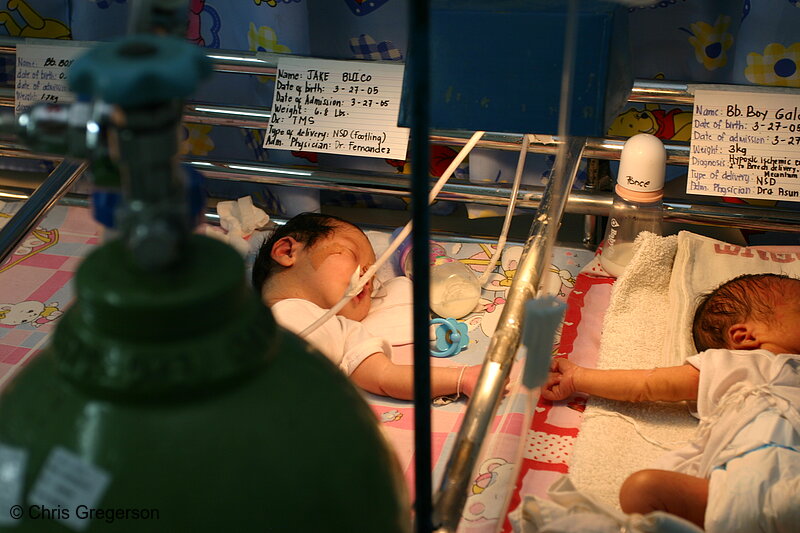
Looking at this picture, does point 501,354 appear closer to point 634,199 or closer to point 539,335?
point 539,335

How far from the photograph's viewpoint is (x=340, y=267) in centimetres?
155

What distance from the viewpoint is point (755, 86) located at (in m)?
1.42

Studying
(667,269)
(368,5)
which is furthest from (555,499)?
(368,5)

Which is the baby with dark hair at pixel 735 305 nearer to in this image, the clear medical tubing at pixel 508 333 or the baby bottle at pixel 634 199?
the baby bottle at pixel 634 199

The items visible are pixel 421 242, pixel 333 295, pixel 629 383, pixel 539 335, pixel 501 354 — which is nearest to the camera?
pixel 421 242

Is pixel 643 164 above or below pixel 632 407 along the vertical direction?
above

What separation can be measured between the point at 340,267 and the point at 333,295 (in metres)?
0.06

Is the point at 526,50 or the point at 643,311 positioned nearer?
the point at 526,50

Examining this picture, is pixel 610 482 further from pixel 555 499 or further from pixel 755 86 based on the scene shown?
pixel 755 86

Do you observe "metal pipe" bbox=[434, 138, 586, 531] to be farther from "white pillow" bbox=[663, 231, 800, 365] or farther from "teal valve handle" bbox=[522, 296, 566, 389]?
"white pillow" bbox=[663, 231, 800, 365]

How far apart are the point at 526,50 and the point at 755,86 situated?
2.35 feet

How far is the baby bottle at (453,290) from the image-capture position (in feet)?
4.87

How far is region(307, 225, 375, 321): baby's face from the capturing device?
152 cm

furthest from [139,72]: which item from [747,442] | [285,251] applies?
[285,251]
